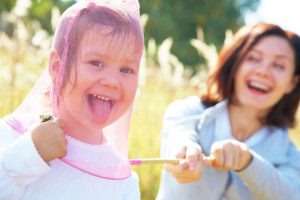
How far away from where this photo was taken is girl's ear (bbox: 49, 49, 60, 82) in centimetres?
163

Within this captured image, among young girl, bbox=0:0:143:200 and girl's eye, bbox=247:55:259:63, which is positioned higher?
young girl, bbox=0:0:143:200

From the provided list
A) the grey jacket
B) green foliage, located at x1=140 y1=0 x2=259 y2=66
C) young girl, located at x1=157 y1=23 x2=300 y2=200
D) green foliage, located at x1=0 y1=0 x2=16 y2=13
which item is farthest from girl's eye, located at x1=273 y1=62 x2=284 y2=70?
green foliage, located at x1=140 y1=0 x2=259 y2=66

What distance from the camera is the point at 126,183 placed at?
5.68 ft

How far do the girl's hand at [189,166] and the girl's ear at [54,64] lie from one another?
0.59 m

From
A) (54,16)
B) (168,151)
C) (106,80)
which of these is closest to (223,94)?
(168,151)

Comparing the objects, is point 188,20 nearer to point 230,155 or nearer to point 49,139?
point 230,155

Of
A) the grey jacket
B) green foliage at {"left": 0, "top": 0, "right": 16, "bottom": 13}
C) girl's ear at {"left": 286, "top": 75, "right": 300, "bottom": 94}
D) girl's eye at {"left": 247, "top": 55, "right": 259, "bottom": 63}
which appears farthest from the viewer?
green foliage at {"left": 0, "top": 0, "right": 16, "bottom": 13}

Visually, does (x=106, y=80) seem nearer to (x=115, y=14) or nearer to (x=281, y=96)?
(x=115, y=14)

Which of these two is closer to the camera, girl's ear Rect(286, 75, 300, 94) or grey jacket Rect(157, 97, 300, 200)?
grey jacket Rect(157, 97, 300, 200)

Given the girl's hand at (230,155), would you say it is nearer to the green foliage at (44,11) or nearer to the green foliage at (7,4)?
the green foliage at (7,4)

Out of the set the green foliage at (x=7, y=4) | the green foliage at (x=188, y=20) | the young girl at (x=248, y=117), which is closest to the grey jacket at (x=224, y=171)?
the young girl at (x=248, y=117)

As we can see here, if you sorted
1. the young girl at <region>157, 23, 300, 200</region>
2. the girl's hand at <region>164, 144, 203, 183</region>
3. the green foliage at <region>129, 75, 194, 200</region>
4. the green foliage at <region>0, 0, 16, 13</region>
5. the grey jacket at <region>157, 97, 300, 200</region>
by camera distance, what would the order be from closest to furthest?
the girl's hand at <region>164, 144, 203, 183</region> < the grey jacket at <region>157, 97, 300, 200</region> < the young girl at <region>157, 23, 300, 200</region> < the green foliage at <region>129, 75, 194, 200</region> < the green foliage at <region>0, 0, 16, 13</region>

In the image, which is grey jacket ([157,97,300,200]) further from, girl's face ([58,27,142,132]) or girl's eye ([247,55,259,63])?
girl's face ([58,27,142,132])

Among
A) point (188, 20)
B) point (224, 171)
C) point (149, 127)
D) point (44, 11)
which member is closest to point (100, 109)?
point (224, 171)
